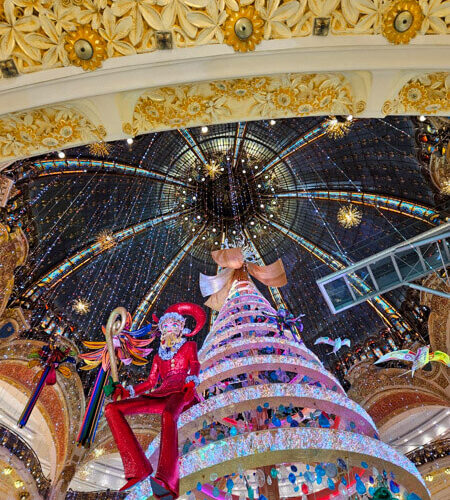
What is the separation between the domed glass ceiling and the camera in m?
9.99

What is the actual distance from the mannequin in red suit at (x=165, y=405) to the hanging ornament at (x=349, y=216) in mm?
7786

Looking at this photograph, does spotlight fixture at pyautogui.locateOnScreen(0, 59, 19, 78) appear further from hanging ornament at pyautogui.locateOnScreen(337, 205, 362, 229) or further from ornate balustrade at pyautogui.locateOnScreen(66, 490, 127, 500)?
ornate balustrade at pyautogui.locateOnScreen(66, 490, 127, 500)

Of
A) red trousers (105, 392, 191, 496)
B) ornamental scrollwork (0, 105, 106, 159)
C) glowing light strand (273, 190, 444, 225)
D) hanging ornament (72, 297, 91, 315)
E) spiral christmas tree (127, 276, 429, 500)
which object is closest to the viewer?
red trousers (105, 392, 191, 496)

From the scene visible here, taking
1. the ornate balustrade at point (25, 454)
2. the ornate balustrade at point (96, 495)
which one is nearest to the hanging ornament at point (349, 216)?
the ornate balustrade at point (96, 495)

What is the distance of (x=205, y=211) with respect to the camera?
1195 centimetres

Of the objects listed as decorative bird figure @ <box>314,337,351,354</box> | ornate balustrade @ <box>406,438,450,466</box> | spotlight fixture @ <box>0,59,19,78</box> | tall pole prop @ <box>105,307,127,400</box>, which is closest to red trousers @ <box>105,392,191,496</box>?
tall pole prop @ <box>105,307,127,400</box>

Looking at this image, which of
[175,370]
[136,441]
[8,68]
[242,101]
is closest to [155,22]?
[242,101]

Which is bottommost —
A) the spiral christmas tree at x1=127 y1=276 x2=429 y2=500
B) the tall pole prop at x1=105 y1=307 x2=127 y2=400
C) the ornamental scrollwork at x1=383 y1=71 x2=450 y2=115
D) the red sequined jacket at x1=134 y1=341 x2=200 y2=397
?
the spiral christmas tree at x1=127 y1=276 x2=429 y2=500

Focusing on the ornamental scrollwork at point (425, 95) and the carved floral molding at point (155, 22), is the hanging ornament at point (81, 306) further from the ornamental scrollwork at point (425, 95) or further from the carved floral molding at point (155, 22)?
the ornamental scrollwork at point (425, 95)

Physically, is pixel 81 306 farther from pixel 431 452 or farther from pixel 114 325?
pixel 431 452

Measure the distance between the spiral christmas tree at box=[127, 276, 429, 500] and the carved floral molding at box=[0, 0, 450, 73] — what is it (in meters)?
3.60

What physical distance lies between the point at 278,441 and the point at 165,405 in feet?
3.77

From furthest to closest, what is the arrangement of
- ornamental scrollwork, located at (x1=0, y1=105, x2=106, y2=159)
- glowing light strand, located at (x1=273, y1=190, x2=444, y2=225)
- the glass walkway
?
glowing light strand, located at (x1=273, y1=190, x2=444, y2=225) < the glass walkway < ornamental scrollwork, located at (x1=0, y1=105, x2=106, y2=159)

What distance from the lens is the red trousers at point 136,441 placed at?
2898 mm
